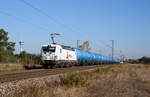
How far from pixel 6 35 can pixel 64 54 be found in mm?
28265

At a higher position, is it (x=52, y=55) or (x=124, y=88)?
(x=52, y=55)

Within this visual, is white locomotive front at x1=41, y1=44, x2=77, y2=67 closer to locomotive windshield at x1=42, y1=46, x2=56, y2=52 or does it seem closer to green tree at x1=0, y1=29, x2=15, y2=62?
locomotive windshield at x1=42, y1=46, x2=56, y2=52

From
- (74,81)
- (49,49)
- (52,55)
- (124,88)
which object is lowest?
(124,88)

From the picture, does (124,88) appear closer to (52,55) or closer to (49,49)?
(52,55)

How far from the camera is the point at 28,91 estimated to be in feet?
29.9

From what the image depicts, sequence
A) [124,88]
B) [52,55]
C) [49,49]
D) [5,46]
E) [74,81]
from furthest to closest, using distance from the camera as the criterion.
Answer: [5,46] → [49,49] → [52,55] → [74,81] → [124,88]

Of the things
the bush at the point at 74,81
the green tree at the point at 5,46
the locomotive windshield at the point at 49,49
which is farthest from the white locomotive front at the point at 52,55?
the green tree at the point at 5,46

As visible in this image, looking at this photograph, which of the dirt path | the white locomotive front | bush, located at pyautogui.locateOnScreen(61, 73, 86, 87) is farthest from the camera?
the white locomotive front

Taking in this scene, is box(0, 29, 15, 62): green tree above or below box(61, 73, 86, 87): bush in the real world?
above

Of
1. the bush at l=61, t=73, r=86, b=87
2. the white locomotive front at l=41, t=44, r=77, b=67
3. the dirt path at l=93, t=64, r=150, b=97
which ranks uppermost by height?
the white locomotive front at l=41, t=44, r=77, b=67

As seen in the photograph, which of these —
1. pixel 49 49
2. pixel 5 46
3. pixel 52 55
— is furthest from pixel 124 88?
pixel 5 46

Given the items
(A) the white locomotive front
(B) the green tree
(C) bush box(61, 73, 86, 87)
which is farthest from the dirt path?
(B) the green tree

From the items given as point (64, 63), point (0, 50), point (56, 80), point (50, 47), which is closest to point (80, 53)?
point (64, 63)

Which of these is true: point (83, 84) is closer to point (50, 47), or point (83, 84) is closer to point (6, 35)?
point (50, 47)
